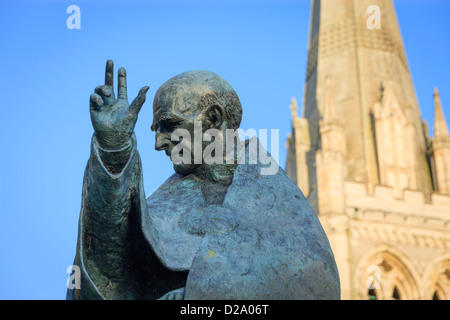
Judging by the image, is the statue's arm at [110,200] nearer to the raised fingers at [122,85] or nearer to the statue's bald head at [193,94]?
the raised fingers at [122,85]

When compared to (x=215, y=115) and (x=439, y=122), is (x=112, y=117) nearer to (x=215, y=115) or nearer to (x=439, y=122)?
(x=215, y=115)

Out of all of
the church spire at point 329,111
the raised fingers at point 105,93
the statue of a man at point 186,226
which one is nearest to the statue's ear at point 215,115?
the statue of a man at point 186,226

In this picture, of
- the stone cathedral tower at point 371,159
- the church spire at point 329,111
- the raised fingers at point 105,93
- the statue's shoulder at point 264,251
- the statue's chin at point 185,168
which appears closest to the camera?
the statue's shoulder at point 264,251

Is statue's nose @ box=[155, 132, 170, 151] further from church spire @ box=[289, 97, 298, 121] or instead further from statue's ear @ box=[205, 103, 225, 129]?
church spire @ box=[289, 97, 298, 121]

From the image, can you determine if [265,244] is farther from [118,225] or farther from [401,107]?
[401,107]

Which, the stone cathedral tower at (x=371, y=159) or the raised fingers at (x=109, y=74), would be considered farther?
the stone cathedral tower at (x=371, y=159)

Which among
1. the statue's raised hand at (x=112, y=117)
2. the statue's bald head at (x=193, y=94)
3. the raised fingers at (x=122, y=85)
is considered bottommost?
the statue's raised hand at (x=112, y=117)

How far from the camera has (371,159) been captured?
48.0 m

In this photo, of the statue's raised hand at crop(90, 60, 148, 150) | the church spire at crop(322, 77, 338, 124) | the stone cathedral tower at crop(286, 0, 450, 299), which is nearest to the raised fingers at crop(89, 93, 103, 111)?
the statue's raised hand at crop(90, 60, 148, 150)

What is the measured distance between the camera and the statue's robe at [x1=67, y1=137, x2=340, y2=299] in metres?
3.65

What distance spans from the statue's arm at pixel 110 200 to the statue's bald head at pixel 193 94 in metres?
0.39

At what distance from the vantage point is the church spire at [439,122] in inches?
1886

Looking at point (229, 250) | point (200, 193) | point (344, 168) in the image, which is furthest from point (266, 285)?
point (344, 168)

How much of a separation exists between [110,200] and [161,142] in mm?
581
